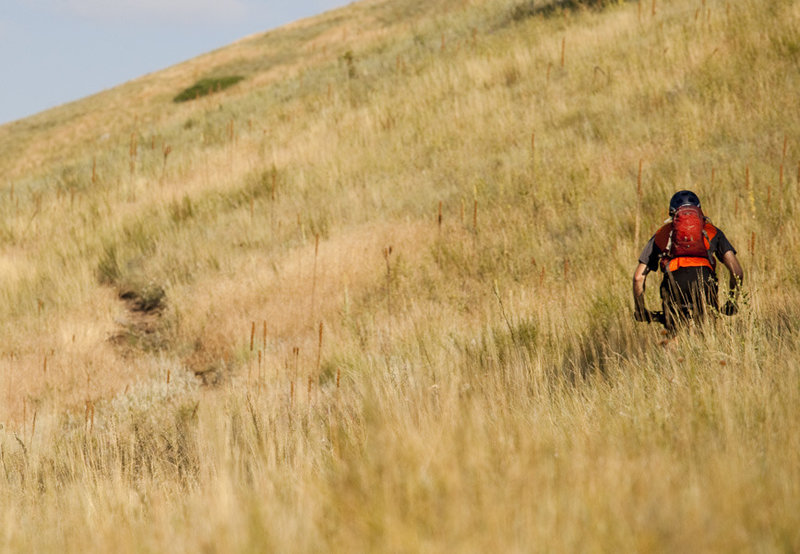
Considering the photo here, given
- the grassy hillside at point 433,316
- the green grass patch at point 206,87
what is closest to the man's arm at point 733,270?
the grassy hillside at point 433,316

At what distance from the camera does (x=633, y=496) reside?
69.7 inches

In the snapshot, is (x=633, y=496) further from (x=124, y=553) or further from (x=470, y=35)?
(x=470, y=35)

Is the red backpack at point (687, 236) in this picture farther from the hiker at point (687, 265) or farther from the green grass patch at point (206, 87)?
the green grass patch at point (206, 87)

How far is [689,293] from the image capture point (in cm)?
360

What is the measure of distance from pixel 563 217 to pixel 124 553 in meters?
5.03

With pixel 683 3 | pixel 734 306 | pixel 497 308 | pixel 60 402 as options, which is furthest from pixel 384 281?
pixel 683 3

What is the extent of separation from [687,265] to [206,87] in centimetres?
2835

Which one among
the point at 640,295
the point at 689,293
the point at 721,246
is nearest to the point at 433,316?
the point at 640,295

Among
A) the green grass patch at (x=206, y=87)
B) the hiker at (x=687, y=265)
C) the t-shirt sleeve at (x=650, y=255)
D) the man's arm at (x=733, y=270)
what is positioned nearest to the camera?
the man's arm at (x=733, y=270)

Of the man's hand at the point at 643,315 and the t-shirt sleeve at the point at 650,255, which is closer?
the man's hand at the point at 643,315

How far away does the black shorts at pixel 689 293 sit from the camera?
3525mm

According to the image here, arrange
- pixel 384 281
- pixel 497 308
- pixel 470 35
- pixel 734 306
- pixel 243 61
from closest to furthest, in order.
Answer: pixel 734 306, pixel 497 308, pixel 384 281, pixel 470 35, pixel 243 61

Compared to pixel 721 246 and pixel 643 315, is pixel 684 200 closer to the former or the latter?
pixel 721 246

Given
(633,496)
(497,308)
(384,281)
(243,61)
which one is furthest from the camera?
(243,61)
